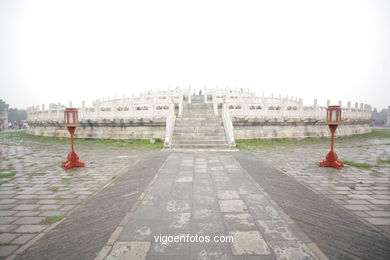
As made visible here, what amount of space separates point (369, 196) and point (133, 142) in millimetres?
11545

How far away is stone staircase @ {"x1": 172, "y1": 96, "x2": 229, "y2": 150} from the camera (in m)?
10.0

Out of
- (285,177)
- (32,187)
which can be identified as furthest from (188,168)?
(32,187)

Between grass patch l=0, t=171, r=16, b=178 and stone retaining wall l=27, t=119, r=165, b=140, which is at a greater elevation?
stone retaining wall l=27, t=119, r=165, b=140

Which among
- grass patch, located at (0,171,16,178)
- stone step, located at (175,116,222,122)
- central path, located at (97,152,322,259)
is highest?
stone step, located at (175,116,222,122)

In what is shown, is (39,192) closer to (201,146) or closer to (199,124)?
(201,146)

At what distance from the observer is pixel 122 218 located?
3.16m

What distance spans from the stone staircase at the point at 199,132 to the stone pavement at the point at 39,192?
3.50m

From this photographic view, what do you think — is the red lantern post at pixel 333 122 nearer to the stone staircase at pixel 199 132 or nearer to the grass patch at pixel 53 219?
the stone staircase at pixel 199 132

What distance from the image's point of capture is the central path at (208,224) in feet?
7.71

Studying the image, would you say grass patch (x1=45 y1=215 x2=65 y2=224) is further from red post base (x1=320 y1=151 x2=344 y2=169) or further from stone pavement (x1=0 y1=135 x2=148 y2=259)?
red post base (x1=320 y1=151 x2=344 y2=169)

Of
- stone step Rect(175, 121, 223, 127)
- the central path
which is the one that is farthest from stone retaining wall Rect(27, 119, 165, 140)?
the central path

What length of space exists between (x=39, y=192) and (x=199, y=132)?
7.79 meters

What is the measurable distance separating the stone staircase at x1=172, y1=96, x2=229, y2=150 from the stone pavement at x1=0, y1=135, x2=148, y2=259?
350 cm

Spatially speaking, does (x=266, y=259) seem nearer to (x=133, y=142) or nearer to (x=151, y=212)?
(x=151, y=212)
